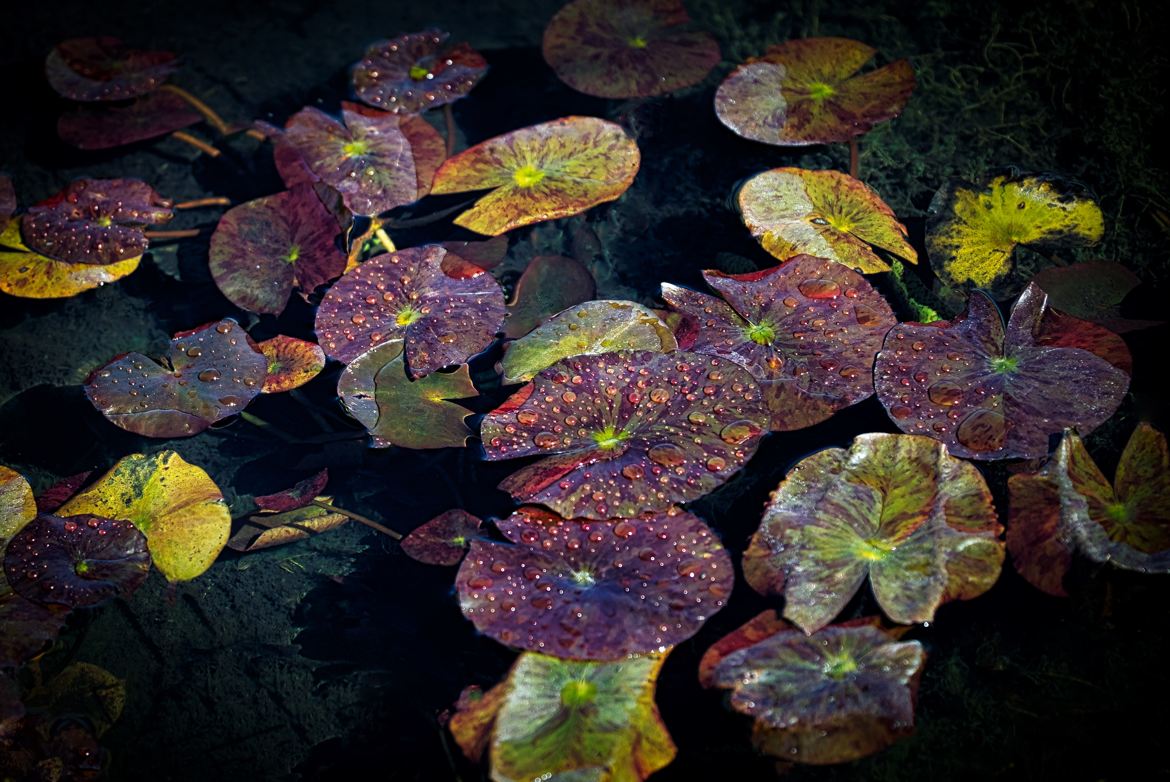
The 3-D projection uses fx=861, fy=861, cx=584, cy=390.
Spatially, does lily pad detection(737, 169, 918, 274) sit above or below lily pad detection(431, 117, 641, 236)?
below

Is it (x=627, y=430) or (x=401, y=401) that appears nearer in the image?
(x=627, y=430)

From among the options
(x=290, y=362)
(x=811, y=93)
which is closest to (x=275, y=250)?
(x=290, y=362)

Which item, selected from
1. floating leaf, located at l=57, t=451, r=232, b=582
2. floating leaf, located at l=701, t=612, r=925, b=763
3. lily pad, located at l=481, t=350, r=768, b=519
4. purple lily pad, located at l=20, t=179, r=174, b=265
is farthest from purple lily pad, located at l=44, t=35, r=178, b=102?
floating leaf, located at l=701, t=612, r=925, b=763

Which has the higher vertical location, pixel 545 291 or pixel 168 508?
pixel 545 291

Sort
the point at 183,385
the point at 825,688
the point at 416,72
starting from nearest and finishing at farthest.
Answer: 1. the point at 825,688
2. the point at 183,385
3. the point at 416,72

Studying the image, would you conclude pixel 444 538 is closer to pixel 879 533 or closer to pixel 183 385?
pixel 183 385

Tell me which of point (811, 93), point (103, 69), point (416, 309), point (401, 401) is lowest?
point (401, 401)

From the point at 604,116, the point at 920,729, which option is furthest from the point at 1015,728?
the point at 604,116

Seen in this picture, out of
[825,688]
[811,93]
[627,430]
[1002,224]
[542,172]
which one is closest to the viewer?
[825,688]

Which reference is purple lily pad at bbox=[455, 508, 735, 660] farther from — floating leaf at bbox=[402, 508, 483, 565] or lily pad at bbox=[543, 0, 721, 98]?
lily pad at bbox=[543, 0, 721, 98]
